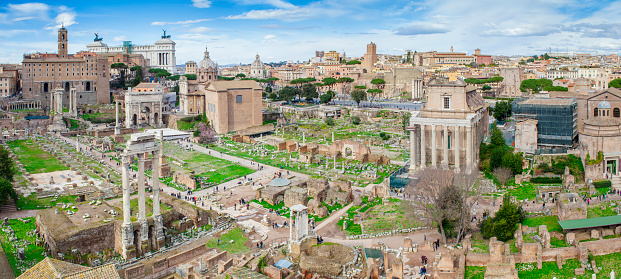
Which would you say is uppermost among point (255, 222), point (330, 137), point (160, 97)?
point (160, 97)

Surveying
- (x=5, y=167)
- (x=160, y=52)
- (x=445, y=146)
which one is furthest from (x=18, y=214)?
(x=160, y=52)

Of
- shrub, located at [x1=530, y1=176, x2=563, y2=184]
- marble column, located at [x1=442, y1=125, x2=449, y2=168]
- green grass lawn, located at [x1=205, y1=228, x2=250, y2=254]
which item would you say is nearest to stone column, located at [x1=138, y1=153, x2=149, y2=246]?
green grass lawn, located at [x1=205, y1=228, x2=250, y2=254]

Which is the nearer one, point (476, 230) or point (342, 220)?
point (476, 230)

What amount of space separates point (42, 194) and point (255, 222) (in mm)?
19037

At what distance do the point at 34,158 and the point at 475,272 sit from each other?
49.1 meters

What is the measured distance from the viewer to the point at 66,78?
305 ft

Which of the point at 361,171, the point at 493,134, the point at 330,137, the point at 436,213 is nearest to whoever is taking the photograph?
the point at 436,213

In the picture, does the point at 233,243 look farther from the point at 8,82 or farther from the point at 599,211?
the point at 8,82

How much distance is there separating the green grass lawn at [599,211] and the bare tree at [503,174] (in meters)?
7.96

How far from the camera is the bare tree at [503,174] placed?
3766 centimetres

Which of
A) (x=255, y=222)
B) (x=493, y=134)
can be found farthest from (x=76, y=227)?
(x=493, y=134)

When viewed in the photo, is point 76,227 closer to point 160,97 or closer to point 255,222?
point 255,222

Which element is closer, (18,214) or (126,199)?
(126,199)

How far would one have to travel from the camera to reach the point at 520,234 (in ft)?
83.7
